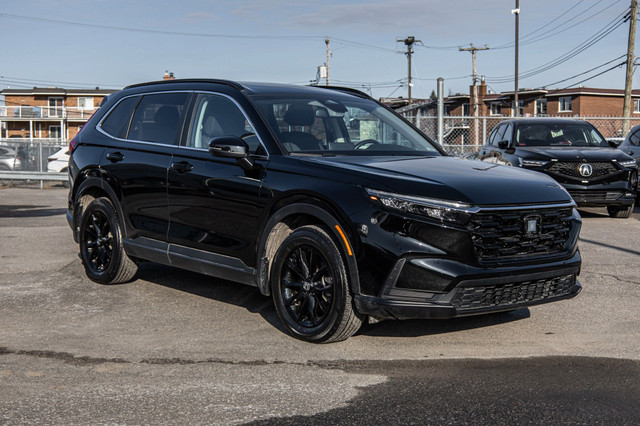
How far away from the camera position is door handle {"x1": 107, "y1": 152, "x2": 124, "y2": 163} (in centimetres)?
723

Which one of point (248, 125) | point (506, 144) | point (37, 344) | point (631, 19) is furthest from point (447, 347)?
point (631, 19)

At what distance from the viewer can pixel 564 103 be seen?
71.1 metres

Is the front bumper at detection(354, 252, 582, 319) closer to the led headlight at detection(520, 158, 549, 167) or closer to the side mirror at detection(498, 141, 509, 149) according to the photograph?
the led headlight at detection(520, 158, 549, 167)

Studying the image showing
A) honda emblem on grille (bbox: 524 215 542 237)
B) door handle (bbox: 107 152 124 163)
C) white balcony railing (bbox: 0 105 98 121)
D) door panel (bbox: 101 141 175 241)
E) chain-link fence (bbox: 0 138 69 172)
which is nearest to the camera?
honda emblem on grille (bbox: 524 215 542 237)

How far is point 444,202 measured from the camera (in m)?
4.92

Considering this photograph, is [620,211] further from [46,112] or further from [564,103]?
[46,112]

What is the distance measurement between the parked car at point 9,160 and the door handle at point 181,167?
19.5 metres

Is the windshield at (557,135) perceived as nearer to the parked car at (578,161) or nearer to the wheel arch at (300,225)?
the parked car at (578,161)

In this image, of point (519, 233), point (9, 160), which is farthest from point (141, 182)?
point (9, 160)

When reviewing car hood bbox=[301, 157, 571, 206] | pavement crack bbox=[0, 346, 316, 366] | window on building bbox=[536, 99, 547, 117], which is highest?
window on building bbox=[536, 99, 547, 117]

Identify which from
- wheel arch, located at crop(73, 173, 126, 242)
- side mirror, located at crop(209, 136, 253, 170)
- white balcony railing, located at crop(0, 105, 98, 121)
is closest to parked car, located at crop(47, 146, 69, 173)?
wheel arch, located at crop(73, 173, 126, 242)

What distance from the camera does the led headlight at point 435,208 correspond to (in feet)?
16.1

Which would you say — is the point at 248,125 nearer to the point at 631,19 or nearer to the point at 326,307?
the point at 326,307

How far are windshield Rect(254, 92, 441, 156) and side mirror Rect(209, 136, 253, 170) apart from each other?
29cm
